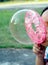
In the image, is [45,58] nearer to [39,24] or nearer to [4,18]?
[39,24]

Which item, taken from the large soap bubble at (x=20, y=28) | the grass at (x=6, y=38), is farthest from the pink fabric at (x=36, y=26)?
the grass at (x=6, y=38)

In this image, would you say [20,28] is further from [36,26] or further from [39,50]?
[39,50]

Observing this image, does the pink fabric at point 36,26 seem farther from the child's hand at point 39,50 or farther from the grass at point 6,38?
the grass at point 6,38

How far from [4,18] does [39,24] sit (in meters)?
6.83

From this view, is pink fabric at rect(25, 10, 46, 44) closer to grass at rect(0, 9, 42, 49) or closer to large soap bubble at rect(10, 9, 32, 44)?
large soap bubble at rect(10, 9, 32, 44)

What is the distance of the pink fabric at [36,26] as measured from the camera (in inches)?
83.1

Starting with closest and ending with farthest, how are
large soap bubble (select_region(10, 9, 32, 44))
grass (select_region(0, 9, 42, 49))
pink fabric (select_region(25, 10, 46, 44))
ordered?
pink fabric (select_region(25, 10, 46, 44)) → large soap bubble (select_region(10, 9, 32, 44)) → grass (select_region(0, 9, 42, 49))

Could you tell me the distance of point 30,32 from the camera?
7.25ft

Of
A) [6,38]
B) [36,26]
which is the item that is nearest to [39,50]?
[36,26]

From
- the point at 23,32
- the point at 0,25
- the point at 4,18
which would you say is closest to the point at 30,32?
the point at 23,32

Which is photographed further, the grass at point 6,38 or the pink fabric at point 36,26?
the grass at point 6,38

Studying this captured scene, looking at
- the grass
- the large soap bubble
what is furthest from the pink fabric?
the grass

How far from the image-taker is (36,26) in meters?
2.16

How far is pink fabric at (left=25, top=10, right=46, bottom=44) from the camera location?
211 centimetres
